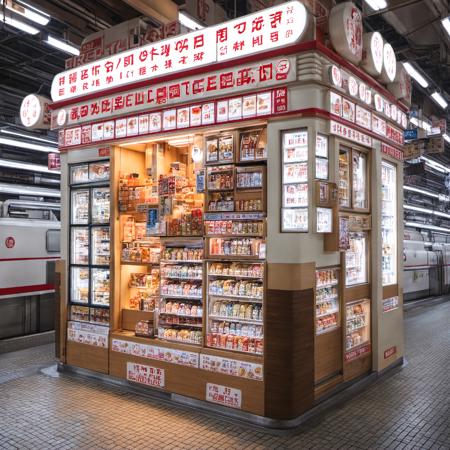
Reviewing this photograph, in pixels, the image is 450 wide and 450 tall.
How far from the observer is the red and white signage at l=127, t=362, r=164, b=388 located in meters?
6.48

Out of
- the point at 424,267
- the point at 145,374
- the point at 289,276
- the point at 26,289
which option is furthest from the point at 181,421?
the point at 424,267

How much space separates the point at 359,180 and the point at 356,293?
1732 mm

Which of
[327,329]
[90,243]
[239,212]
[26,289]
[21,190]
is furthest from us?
[21,190]

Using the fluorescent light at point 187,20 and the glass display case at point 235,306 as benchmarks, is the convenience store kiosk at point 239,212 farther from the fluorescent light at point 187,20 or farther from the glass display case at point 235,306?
the fluorescent light at point 187,20

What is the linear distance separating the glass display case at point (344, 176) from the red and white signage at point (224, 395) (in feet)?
9.77

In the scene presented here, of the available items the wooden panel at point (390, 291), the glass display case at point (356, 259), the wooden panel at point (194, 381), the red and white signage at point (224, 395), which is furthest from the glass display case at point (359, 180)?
the red and white signage at point (224, 395)

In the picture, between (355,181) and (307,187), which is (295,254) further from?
(355,181)

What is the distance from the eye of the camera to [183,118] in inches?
253

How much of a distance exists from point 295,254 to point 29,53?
28.8 ft

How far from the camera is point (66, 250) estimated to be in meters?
7.81

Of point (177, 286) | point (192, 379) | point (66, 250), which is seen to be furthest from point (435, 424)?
point (66, 250)

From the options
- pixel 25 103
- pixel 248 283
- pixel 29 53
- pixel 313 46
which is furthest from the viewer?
pixel 29 53

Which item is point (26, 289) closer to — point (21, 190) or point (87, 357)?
point (87, 357)

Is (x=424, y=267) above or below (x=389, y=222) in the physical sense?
below
